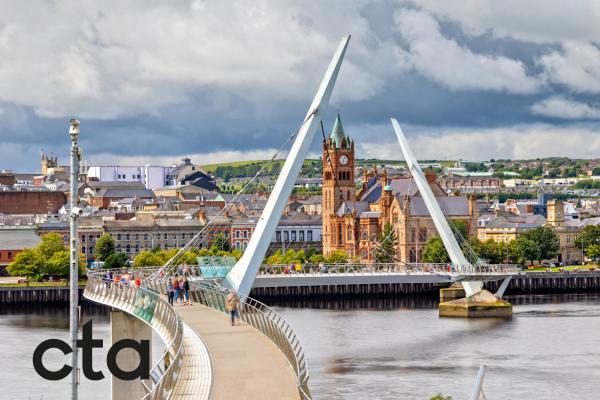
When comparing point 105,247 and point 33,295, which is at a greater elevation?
point 105,247

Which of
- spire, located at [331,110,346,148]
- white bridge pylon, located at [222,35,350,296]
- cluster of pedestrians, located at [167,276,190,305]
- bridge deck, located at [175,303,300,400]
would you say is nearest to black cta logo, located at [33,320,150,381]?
bridge deck, located at [175,303,300,400]

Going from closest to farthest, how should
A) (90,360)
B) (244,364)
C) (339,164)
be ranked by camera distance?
1. (90,360)
2. (244,364)
3. (339,164)

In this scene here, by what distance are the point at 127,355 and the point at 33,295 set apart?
144ft

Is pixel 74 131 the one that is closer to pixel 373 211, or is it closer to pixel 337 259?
pixel 337 259

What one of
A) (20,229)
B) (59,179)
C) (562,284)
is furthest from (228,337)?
(59,179)

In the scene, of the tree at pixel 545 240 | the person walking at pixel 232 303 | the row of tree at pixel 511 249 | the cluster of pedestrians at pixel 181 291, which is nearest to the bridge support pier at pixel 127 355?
the cluster of pedestrians at pixel 181 291

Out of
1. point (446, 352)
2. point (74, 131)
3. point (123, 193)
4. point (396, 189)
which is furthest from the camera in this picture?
point (123, 193)

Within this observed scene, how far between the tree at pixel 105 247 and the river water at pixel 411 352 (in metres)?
32.1

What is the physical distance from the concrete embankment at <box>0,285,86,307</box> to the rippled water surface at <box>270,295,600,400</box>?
18.0m

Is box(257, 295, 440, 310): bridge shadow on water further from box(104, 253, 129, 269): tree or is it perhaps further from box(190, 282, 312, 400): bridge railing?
box(190, 282, 312, 400): bridge railing

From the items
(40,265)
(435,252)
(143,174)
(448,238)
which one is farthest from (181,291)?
(143,174)

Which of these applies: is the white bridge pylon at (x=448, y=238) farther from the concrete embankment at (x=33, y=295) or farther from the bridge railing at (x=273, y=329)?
the bridge railing at (x=273, y=329)

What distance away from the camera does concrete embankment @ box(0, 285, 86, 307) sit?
67.4m

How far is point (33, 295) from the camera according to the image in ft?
224
